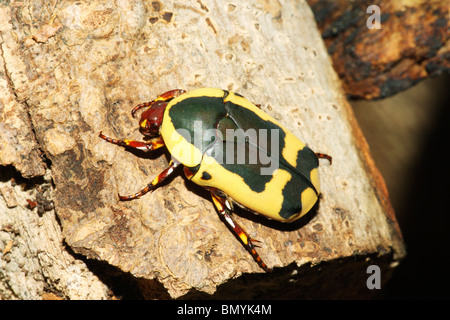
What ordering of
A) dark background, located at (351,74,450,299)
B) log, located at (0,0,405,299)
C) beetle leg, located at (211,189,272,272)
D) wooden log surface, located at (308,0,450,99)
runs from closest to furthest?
log, located at (0,0,405,299), beetle leg, located at (211,189,272,272), wooden log surface, located at (308,0,450,99), dark background, located at (351,74,450,299)

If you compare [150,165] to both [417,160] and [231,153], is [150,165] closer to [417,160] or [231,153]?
[231,153]

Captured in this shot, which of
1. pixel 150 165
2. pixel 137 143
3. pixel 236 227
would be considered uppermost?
pixel 137 143

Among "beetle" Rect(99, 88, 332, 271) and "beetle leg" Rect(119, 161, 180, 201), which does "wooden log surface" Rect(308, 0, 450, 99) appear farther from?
"beetle leg" Rect(119, 161, 180, 201)

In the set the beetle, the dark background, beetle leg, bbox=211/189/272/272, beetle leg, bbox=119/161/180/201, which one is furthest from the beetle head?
the dark background

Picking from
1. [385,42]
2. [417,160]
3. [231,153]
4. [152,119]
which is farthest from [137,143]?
[417,160]

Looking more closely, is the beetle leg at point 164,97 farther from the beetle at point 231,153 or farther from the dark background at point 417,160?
the dark background at point 417,160

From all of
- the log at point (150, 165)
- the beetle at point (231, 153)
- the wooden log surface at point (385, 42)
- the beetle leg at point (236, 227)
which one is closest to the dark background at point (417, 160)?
the wooden log surface at point (385, 42)

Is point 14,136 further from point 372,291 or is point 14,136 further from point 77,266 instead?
point 372,291
